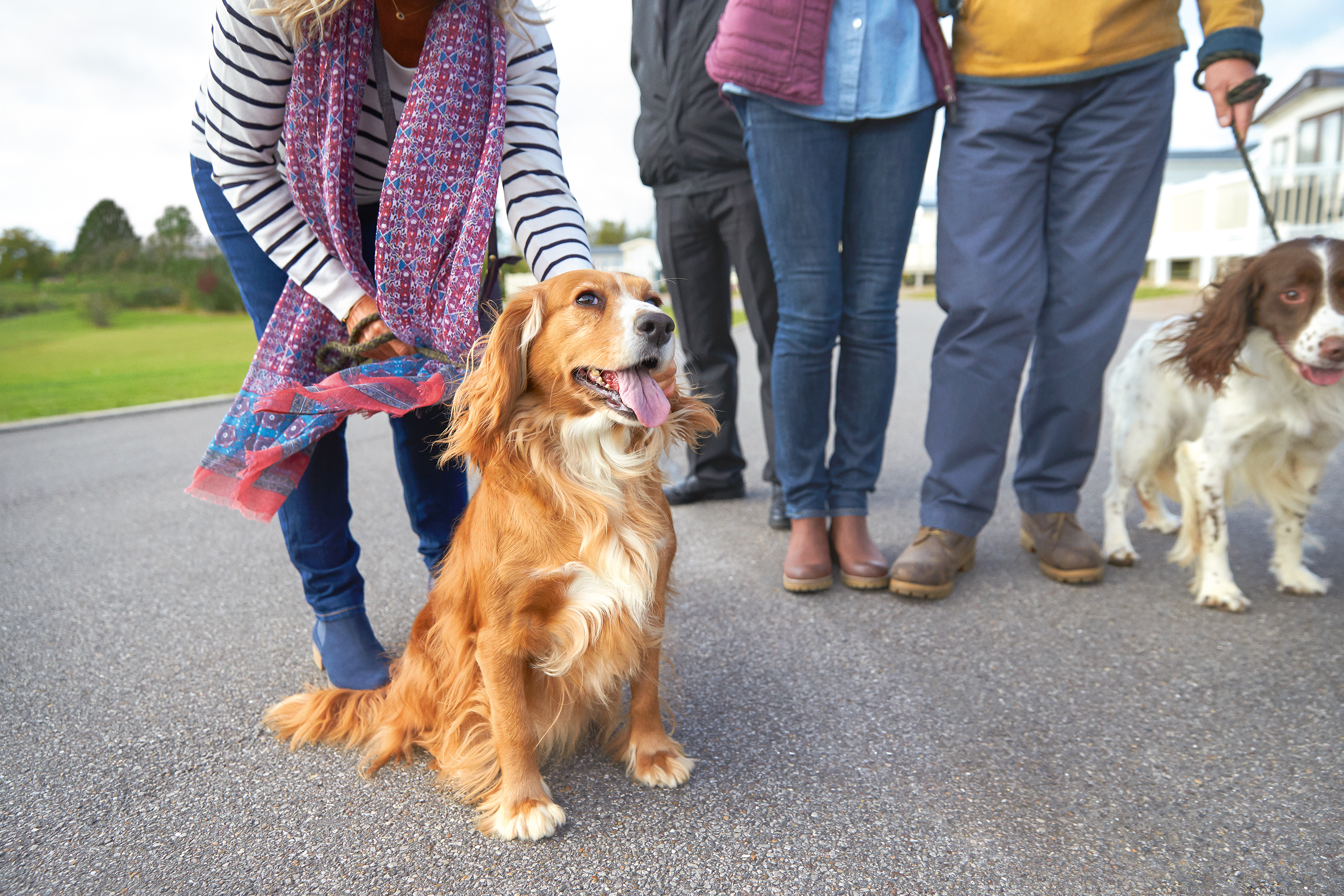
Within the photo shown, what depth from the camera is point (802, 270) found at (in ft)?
8.55

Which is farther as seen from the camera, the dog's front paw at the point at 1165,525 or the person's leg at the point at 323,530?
the dog's front paw at the point at 1165,525

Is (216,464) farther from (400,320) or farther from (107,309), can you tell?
Answer: (107,309)

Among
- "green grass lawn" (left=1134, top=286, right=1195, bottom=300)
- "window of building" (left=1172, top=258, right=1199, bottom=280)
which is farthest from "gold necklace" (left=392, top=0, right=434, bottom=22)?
"window of building" (left=1172, top=258, right=1199, bottom=280)

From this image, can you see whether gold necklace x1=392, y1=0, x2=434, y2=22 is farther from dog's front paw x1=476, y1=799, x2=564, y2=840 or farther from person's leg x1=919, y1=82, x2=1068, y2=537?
dog's front paw x1=476, y1=799, x2=564, y2=840

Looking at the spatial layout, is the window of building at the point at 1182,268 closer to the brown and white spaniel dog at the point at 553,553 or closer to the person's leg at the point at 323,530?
the brown and white spaniel dog at the point at 553,553

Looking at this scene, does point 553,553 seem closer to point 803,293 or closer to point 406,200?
point 406,200

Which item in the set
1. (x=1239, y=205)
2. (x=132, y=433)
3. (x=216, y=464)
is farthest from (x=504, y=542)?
(x=1239, y=205)

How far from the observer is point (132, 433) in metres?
6.91

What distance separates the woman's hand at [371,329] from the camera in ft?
6.13

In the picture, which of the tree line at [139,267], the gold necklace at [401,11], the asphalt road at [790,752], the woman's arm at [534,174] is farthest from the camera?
the tree line at [139,267]

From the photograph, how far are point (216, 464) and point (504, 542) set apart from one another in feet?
2.78

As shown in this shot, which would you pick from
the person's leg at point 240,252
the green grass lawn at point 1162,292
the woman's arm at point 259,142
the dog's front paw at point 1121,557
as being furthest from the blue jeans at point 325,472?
the green grass lawn at point 1162,292

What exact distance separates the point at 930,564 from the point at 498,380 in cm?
163

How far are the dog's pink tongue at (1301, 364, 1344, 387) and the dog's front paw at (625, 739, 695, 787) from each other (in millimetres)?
2189
